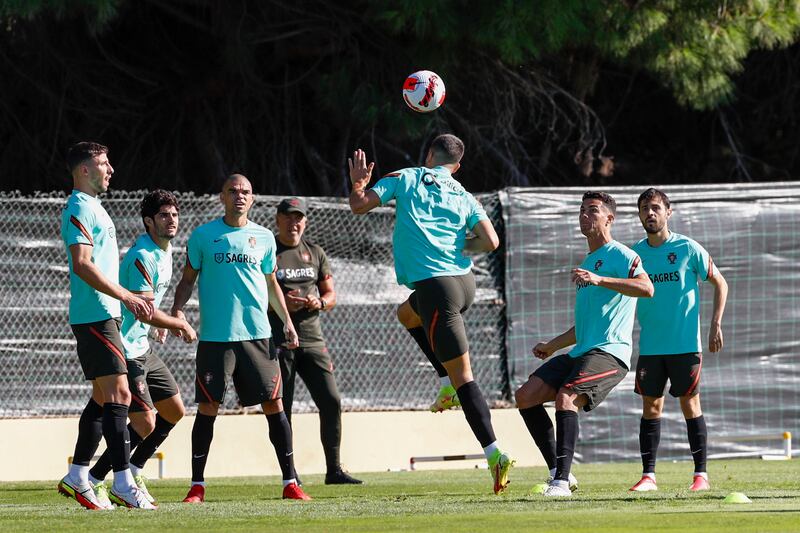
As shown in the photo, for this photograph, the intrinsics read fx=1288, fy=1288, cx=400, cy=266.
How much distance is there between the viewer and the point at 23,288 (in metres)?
12.2

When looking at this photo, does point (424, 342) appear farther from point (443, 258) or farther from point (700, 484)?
point (700, 484)

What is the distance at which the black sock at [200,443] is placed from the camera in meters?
8.93

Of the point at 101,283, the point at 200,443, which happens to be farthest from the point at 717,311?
the point at 101,283

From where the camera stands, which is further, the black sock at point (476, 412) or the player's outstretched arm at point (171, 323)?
the black sock at point (476, 412)

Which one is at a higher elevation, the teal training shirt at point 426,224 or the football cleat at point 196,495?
the teal training shirt at point 426,224

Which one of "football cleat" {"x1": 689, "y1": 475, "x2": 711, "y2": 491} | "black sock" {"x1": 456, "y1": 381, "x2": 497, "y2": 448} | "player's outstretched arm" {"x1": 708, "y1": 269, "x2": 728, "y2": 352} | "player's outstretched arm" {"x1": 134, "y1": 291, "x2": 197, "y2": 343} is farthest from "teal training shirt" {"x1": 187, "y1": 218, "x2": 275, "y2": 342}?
"player's outstretched arm" {"x1": 708, "y1": 269, "x2": 728, "y2": 352}

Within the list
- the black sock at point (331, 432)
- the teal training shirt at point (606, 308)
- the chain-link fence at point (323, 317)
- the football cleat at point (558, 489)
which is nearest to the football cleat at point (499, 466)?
the football cleat at point (558, 489)

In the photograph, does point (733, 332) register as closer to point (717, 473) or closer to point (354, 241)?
point (717, 473)

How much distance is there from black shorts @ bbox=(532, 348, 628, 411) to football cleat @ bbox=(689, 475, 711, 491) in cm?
106

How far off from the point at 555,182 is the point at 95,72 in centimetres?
600

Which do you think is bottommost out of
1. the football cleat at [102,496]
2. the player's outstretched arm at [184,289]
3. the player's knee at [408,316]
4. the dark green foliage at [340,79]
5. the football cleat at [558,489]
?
the football cleat at [558,489]

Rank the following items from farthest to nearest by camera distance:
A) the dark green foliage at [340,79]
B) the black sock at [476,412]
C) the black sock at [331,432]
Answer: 1. the dark green foliage at [340,79]
2. the black sock at [331,432]
3. the black sock at [476,412]

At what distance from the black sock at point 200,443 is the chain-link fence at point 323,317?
3.61 m

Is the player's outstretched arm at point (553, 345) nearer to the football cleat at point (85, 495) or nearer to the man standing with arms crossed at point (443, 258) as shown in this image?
the man standing with arms crossed at point (443, 258)
